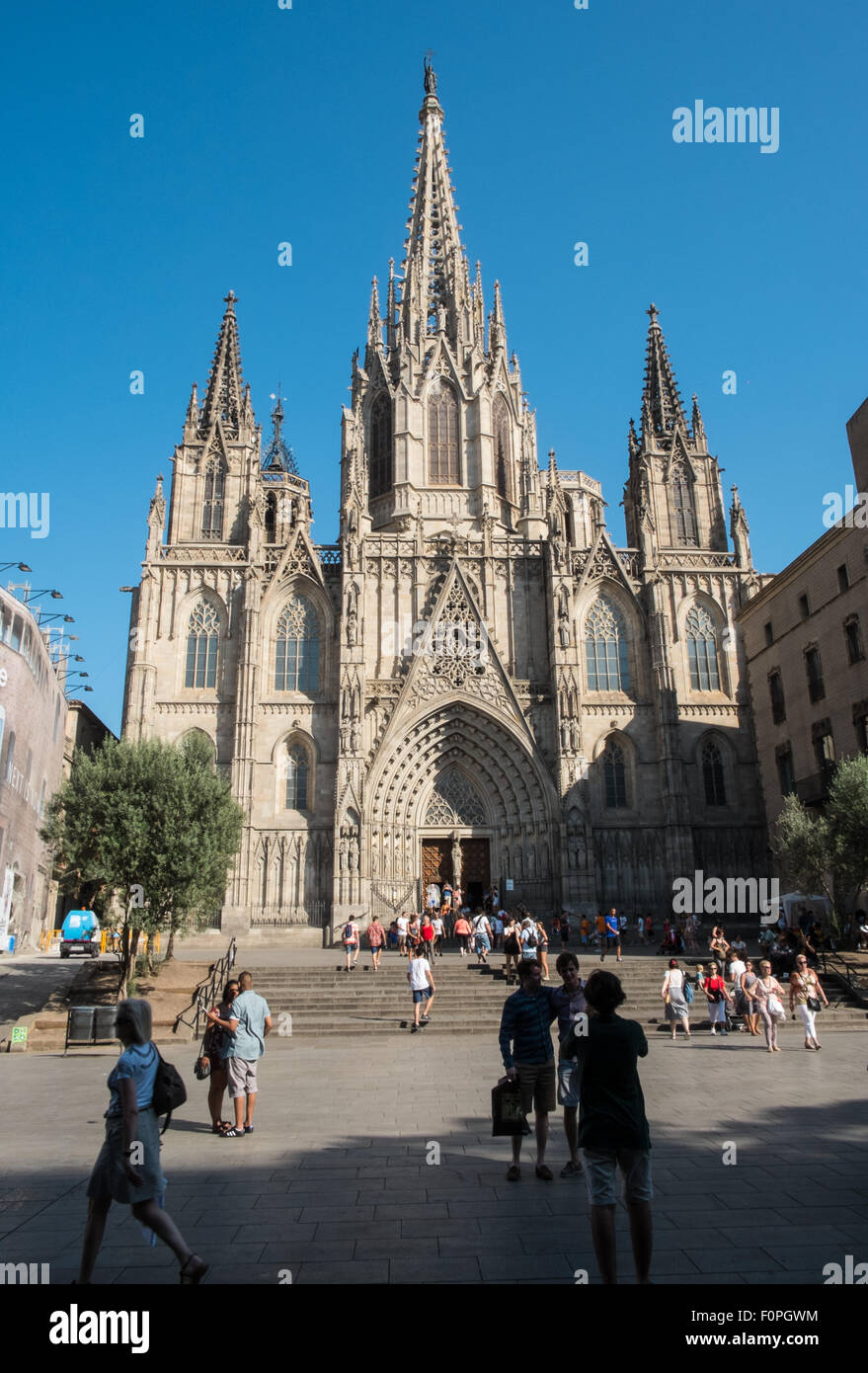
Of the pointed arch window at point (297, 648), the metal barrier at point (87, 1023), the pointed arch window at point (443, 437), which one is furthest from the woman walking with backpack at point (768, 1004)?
the pointed arch window at point (443, 437)

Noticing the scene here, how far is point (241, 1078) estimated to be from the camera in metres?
9.20

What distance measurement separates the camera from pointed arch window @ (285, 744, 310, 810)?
3522cm

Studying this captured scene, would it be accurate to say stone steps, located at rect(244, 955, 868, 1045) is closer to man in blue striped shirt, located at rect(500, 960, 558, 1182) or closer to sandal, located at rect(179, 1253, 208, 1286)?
man in blue striped shirt, located at rect(500, 960, 558, 1182)

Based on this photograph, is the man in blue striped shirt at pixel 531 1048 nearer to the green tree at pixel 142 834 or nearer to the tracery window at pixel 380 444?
the green tree at pixel 142 834

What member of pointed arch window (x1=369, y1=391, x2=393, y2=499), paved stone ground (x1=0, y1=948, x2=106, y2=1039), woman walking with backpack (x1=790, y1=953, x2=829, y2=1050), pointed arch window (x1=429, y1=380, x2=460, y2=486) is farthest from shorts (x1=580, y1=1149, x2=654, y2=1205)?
pointed arch window (x1=369, y1=391, x2=393, y2=499)

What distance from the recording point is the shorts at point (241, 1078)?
9195mm

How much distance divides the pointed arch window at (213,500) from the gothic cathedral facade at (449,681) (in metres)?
0.11

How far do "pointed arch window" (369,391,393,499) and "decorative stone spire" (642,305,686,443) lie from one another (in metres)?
12.5

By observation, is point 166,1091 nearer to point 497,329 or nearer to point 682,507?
point 682,507

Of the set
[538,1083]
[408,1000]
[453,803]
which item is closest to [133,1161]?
[538,1083]
